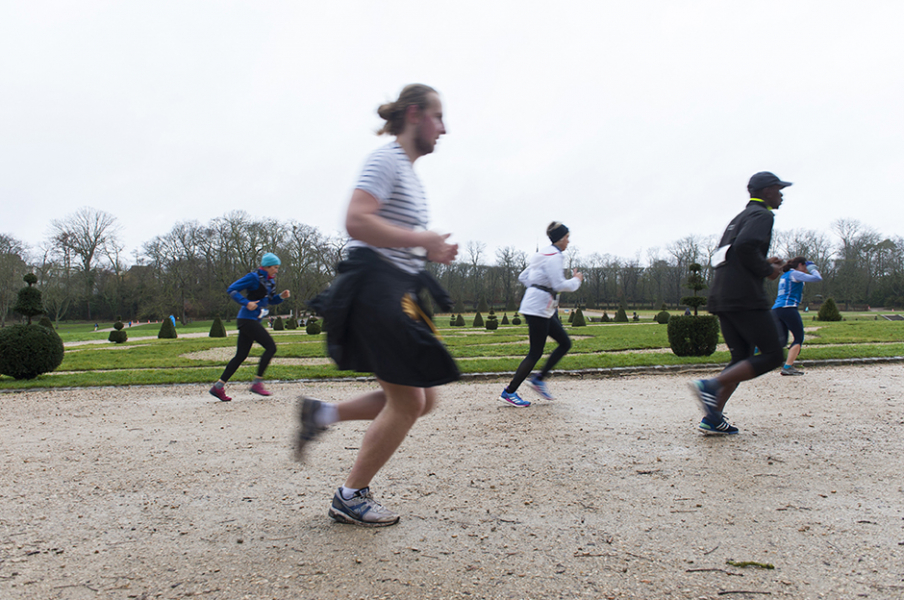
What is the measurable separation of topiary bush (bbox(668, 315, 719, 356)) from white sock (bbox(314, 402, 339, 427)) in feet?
27.1

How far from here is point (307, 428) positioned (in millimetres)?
2529

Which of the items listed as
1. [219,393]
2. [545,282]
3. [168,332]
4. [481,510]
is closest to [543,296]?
[545,282]

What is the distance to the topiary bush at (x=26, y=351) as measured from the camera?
8508mm

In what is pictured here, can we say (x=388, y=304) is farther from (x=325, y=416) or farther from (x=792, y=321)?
(x=792, y=321)

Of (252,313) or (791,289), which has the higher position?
(791,289)

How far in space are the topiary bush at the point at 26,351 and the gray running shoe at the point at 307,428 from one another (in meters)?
8.65

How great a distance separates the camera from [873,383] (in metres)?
6.27

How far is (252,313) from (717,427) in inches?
199

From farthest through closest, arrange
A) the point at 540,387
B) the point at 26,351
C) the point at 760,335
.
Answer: the point at 26,351
the point at 540,387
the point at 760,335

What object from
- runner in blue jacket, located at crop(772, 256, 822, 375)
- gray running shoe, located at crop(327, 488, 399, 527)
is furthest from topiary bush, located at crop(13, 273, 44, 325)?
runner in blue jacket, located at crop(772, 256, 822, 375)

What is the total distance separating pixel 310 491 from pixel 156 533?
29.8 inches

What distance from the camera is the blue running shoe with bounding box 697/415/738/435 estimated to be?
393cm

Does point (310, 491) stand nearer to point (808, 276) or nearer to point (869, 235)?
point (808, 276)

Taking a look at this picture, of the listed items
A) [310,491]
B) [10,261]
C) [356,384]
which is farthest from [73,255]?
[310,491]
